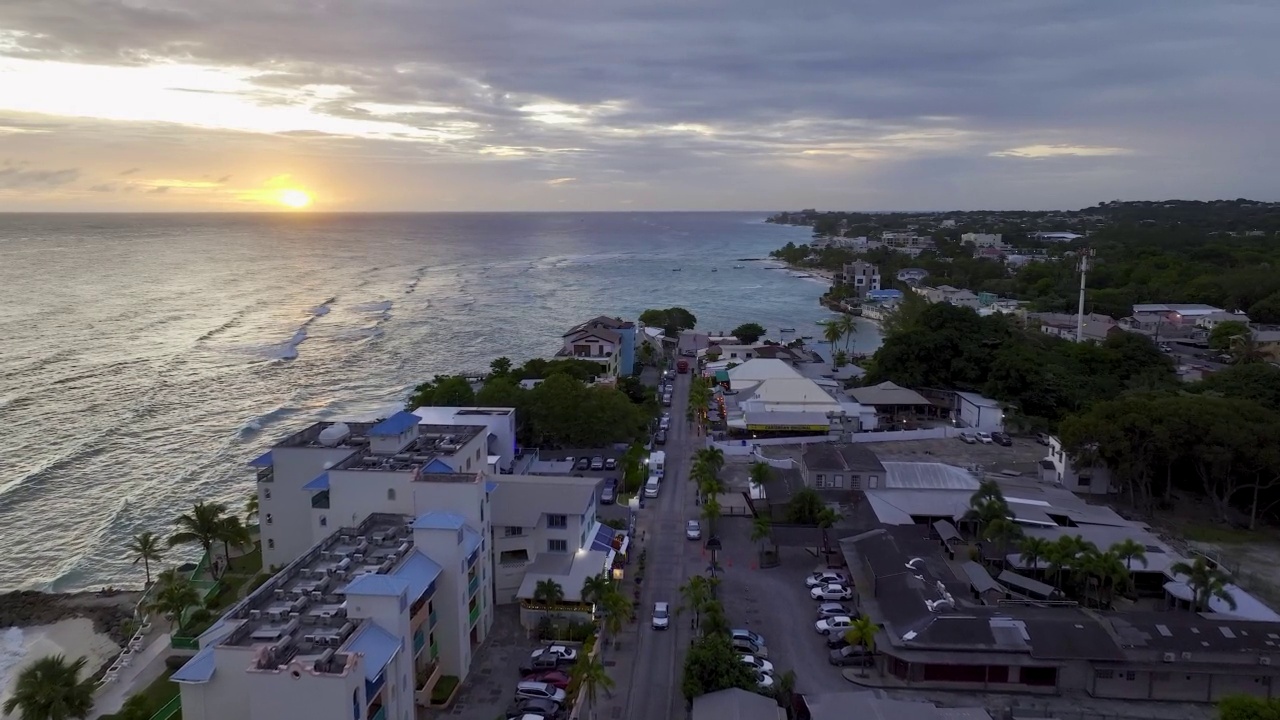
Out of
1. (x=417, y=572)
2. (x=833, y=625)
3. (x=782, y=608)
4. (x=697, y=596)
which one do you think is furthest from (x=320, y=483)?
(x=833, y=625)

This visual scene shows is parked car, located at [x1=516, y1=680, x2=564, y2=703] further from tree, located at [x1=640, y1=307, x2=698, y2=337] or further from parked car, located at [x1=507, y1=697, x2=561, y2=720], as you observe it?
tree, located at [x1=640, y1=307, x2=698, y2=337]

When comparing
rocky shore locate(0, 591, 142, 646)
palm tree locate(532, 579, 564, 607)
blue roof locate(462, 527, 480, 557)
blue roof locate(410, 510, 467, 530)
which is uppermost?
blue roof locate(410, 510, 467, 530)

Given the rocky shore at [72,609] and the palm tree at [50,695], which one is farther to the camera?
the rocky shore at [72,609]

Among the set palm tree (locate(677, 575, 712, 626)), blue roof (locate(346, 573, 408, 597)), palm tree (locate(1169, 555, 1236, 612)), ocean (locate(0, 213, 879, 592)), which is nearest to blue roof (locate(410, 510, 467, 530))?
blue roof (locate(346, 573, 408, 597))

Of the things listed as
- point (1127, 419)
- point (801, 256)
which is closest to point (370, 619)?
point (1127, 419)

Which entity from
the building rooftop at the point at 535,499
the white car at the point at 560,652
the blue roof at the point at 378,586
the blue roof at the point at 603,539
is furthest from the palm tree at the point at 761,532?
the blue roof at the point at 378,586

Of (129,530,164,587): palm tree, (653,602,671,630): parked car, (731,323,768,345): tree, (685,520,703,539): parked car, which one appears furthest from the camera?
(731,323,768,345): tree

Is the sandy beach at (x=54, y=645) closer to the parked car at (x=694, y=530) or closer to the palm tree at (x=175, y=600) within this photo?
the palm tree at (x=175, y=600)
